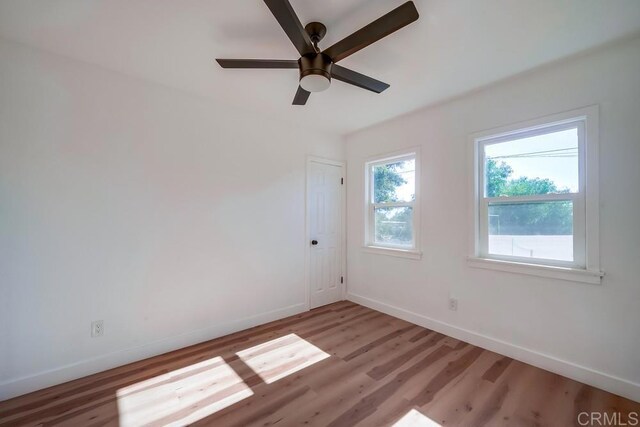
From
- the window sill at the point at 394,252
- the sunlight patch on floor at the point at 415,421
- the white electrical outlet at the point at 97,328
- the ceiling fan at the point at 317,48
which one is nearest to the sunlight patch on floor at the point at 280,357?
the sunlight patch on floor at the point at 415,421

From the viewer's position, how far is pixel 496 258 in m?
2.62

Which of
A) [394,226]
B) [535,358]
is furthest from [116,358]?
[535,358]

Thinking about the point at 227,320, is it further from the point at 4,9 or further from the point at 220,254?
the point at 4,9

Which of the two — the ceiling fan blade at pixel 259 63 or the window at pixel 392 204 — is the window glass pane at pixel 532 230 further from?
the ceiling fan blade at pixel 259 63

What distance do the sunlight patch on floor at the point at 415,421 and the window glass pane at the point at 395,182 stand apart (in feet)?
7.20

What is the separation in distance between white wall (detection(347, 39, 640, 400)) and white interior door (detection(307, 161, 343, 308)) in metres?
0.73

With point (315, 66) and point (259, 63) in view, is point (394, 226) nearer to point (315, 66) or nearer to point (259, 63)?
point (315, 66)

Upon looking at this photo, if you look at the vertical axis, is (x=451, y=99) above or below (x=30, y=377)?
above

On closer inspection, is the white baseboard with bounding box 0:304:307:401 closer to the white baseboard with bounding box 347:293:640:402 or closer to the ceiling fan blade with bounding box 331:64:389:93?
the white baseboard with bounding box 347:293:640:402

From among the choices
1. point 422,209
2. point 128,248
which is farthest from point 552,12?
point 128,248

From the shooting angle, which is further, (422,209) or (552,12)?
(422,209)

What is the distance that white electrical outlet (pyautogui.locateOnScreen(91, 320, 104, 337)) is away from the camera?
2.22m

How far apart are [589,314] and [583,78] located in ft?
6.08

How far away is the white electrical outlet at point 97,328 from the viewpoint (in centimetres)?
222
